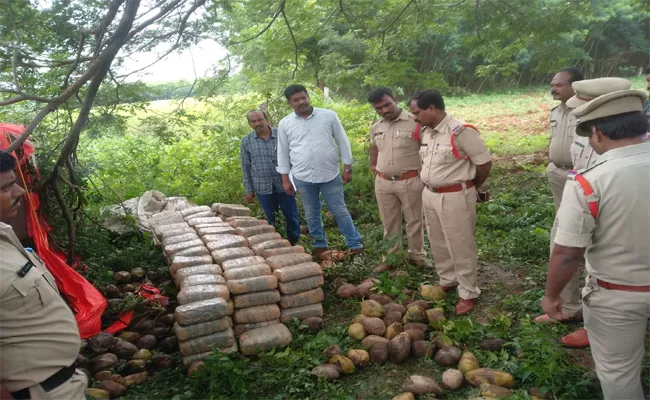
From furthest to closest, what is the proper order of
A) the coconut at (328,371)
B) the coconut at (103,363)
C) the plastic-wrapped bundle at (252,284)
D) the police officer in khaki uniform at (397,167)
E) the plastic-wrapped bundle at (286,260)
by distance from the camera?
the police officer in khaki uniform at (397,167) < the plastic-wrapped bundle at (286,260) < the plastic-wrapped bundle at (252,284) < the coconut at (103,363) < the coconut at (328,371)

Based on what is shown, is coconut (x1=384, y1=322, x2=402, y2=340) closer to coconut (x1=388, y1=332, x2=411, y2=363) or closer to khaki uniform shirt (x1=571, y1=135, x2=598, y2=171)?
coconut (x1=388, y1=332, x2=411, y2=363)

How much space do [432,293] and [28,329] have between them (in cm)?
310

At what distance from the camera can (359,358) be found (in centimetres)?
333

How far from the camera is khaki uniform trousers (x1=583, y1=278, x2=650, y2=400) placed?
2.21m

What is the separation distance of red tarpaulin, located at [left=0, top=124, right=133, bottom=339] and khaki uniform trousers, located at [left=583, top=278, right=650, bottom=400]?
352cm

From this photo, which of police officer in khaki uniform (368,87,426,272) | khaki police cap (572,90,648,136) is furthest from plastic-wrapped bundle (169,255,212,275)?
khaki police cap (572,90,648,136)

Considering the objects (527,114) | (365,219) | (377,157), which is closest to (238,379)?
(377,157)

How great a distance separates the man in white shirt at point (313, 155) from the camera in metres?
5.09

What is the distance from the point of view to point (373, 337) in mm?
3539

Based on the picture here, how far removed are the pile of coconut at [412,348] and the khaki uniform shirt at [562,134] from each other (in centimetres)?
148

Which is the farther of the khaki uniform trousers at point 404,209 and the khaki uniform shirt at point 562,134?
the khaki uniform trousers at point 404,209

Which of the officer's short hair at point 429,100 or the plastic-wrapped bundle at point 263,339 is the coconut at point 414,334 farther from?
the officer's short hair at point 429,100

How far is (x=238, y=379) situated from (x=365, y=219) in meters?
4.00

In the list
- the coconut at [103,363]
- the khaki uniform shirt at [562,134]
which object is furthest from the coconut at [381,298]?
the coconut at [103,363]
